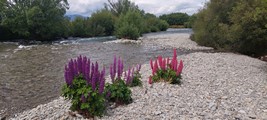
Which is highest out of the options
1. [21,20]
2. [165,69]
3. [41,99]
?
[21,20]

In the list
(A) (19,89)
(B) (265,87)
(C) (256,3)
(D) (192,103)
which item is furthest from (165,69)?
(C) (256,3)

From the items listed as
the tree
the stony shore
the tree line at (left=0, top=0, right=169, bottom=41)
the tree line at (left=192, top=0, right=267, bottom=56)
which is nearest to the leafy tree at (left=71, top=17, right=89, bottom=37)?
the tree line at (left=0, top=0, right=169, bottom=41)

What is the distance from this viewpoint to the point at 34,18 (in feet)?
181

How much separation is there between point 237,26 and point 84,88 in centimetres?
2134

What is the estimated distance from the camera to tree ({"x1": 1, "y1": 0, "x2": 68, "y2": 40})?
180 feet

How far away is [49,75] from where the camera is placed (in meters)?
17.2

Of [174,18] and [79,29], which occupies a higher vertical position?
[174,18]

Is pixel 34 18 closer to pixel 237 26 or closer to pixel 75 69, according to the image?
pixel 237 26

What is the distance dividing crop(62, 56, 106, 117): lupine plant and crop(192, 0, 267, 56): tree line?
1600 centimetres

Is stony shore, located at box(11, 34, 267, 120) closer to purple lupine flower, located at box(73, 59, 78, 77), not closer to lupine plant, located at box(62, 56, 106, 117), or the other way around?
lupine plant, located at box(62, 56, 106, 117)

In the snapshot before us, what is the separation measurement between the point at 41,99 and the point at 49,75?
18.4ft

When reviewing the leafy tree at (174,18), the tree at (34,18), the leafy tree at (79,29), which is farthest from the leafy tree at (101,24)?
the leafy tree at (174,18)

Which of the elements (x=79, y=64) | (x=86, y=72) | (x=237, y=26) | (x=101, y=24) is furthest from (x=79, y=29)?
(x=86, y=72)

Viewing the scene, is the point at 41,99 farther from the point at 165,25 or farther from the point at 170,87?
the point at 165,25
